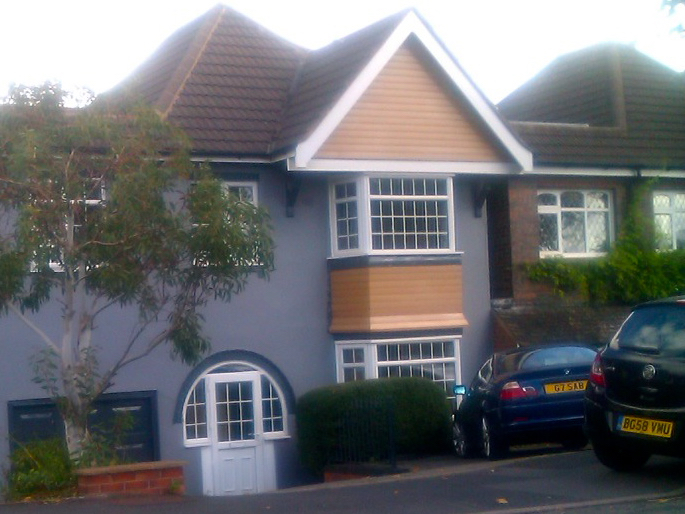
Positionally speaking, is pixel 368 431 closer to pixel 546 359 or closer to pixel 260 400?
pixel 546 359

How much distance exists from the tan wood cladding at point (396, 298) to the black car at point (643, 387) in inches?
317

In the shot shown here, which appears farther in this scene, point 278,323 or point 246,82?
point 246,82

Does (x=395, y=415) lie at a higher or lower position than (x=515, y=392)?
lower

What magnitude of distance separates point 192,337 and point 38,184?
2.76 m

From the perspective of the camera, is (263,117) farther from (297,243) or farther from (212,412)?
(212,412)

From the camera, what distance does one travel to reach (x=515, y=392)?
1580 centimetres

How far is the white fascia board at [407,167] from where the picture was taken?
19.8 meters

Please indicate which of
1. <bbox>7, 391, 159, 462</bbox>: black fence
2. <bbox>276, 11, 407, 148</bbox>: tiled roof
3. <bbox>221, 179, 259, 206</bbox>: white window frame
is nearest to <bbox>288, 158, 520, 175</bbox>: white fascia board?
<bbox>276, 11, 407, 148</bbox>: tiled roof

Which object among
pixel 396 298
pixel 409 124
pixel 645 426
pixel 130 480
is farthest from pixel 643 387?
pixel 409 124

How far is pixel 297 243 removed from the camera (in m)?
20.9

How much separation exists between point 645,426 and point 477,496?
1869mm

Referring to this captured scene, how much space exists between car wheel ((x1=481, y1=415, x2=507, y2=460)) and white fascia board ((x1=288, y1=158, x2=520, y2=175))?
5.51m

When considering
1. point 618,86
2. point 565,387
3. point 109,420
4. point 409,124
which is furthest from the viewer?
point 618,86

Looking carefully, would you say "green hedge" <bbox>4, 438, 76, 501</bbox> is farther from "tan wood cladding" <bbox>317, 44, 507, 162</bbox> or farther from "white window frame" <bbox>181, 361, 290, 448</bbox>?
"tan wood cladding" <bbox>317, 44, 507, 162</bbox>
